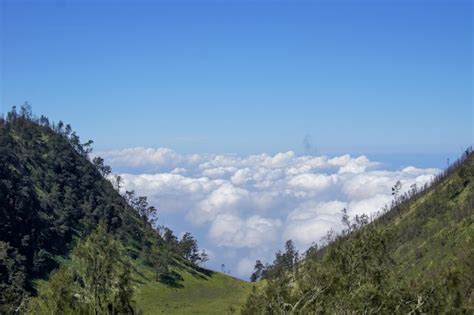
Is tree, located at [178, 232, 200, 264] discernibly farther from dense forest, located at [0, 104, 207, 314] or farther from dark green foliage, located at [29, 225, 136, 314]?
dark green foliage, located at [29, 225, 136, 314]

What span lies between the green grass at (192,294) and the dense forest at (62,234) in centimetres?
533

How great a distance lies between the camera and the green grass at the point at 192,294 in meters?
119

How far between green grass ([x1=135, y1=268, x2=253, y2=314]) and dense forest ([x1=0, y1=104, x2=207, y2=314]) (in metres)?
5.33

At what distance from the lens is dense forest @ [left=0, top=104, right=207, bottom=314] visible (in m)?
32.0

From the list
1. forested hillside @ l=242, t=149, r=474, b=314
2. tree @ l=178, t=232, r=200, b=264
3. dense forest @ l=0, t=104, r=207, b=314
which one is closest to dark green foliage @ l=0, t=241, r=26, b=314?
dense forest @ l=0, t=104, r=207, b=314

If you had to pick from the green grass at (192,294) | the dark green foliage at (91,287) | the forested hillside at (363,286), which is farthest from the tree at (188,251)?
the dark green foliage at (91,287)

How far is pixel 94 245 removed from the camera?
32.1m

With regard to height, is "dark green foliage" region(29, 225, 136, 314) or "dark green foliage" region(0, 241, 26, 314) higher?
"dark green foliage" region(0, 241, 26, 314)

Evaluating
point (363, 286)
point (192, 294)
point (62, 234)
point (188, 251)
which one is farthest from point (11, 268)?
point (363, 286)

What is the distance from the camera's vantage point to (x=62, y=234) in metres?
140

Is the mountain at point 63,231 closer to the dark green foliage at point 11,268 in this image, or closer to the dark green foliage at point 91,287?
the dark green foliage at point 11,268

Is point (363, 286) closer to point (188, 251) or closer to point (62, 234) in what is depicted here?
point (62, 234)

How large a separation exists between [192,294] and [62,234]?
3840 centimetres

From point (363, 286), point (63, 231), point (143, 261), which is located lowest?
point (363, 286)
